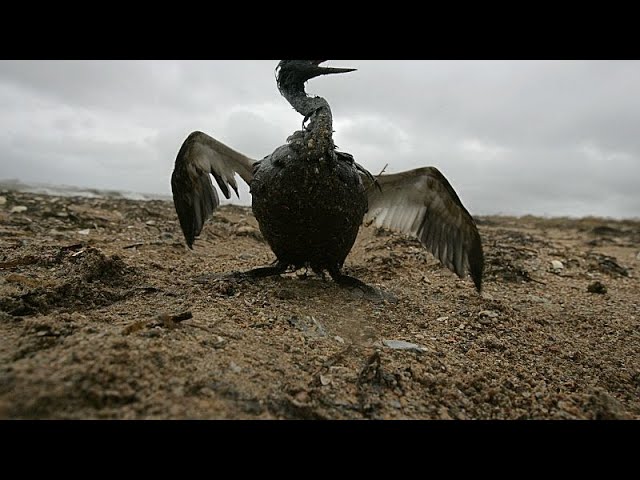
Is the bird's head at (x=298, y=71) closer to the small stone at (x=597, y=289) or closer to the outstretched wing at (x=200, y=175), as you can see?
the outstretched wing at (x=200, y=175)

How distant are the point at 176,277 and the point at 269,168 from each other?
1.27 metres

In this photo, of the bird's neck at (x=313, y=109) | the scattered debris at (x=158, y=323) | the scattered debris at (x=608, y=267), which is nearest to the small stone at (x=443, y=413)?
the scattered debris at (x=158, y=323)

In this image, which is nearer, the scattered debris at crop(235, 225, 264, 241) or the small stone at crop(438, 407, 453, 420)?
the small stone at crop(438, 407, 453, 420)

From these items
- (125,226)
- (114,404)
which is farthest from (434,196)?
(125,226)

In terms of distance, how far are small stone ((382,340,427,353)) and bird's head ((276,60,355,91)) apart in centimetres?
208

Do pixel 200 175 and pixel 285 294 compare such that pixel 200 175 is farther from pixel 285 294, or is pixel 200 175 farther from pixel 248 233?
pixel 248 233

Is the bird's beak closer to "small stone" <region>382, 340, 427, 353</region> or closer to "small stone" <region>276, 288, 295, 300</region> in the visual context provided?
"small stone" <region>276, 288, 295, 300</region>

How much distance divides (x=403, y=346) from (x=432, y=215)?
2.00 metres

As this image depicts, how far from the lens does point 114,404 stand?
1.64m

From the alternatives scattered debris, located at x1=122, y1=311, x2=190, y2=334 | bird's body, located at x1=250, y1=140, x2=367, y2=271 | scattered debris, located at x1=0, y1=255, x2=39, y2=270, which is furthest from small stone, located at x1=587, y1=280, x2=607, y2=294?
scattered debris, located at x1=0, y1=255, x2=39, y2=270

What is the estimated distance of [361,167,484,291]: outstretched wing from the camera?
13.8 ft

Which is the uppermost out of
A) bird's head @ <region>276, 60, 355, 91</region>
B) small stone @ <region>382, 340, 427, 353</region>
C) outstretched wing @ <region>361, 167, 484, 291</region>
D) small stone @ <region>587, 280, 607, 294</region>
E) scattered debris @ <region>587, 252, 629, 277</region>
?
bird's head @ <region>276, 60, 355, 91</region>

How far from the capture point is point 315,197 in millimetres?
3250

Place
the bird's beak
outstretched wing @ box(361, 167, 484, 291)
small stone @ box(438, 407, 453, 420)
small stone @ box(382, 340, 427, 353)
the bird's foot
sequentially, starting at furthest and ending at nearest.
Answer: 1. outstretched wing @ box(361, 167, 484, 291)
2. the bird's foot
3. the bird's beak
4. small stone @ box(382, 340, 427, 353)
5. small stone @ box(438, 407, 453, 420)
